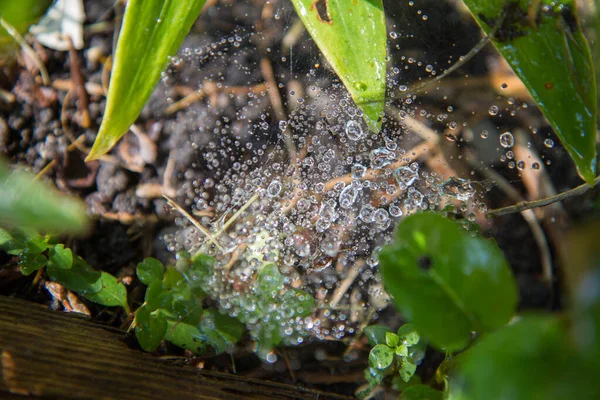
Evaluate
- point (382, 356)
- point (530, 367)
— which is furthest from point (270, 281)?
point (530, 367)

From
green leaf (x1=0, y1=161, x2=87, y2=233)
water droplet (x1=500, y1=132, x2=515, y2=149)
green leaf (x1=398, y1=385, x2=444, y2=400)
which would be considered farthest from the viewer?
water droplet (x1=500, y1=132, x2=515, y2=149)

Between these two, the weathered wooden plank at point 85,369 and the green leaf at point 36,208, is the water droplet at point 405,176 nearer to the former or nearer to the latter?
the weathered wooden plank at point 85,369

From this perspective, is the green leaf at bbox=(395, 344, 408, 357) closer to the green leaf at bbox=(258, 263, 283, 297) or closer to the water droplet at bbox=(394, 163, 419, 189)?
the green leaf at bbox=(258, 263, 283, 297)

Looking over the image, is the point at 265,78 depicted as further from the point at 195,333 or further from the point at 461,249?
the point at 461,249

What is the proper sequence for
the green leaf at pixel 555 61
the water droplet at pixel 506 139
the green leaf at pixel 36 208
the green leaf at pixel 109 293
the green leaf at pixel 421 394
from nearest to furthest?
the green leaf at pixel 36 208 → the green leaf at pixel 421 394 → the green leaf at pixel 555 61 → the green leaf at pixel 109 293 → the water droplet at pixel 506 139

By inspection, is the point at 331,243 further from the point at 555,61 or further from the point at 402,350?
the point at 555,61

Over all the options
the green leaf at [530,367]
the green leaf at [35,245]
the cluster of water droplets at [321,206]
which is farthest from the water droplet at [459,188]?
the green leaf at [35,245]

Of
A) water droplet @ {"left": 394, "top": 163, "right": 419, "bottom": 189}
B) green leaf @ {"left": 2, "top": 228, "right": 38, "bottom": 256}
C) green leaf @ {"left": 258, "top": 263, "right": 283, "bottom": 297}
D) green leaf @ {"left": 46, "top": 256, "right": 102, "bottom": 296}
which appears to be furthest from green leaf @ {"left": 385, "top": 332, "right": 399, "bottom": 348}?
green leaf @ {"left": 2, "top": 228, "right": 38, "bottom": 256}
